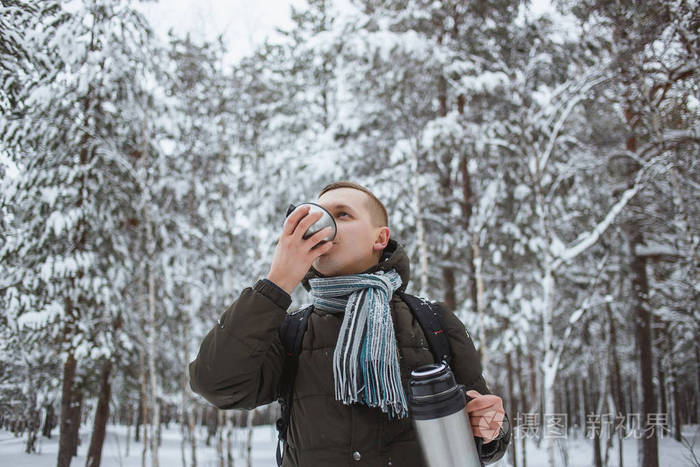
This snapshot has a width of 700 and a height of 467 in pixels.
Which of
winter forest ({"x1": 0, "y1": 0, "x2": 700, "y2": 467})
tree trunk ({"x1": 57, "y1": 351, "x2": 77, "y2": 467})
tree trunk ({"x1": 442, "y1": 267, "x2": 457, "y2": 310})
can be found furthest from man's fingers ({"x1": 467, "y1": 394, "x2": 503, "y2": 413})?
tree trunk ({"x1": 442, "y1": 267, "x2": 457, "y2": 310})

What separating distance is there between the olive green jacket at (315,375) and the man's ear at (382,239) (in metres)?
0.06

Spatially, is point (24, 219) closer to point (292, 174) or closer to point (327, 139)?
point (292, 174)

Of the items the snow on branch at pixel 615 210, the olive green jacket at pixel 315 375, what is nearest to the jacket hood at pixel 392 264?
the olive green jacket at pixel 315 375

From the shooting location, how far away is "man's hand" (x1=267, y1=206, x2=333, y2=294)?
1.25 meters

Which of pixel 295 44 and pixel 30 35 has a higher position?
pixel 295 44

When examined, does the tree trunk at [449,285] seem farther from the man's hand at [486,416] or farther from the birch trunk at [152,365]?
the man's hand at [486,416]

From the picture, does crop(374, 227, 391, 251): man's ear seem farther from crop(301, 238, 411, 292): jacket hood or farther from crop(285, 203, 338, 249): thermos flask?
crop(285, 203, 338, 249): thermos flask

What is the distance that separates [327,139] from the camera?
32.0 feet

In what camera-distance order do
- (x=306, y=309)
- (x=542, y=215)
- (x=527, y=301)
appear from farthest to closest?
(x=527, y=301) → (x=542, y=215) → (x=306, y=309)

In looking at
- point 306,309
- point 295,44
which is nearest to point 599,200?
point 306,309

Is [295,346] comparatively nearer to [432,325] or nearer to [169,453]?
[432,325]

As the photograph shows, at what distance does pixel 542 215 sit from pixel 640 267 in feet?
6.08

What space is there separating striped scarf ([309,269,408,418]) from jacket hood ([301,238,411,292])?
0.30 ft

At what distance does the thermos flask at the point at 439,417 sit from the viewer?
1109 mm
